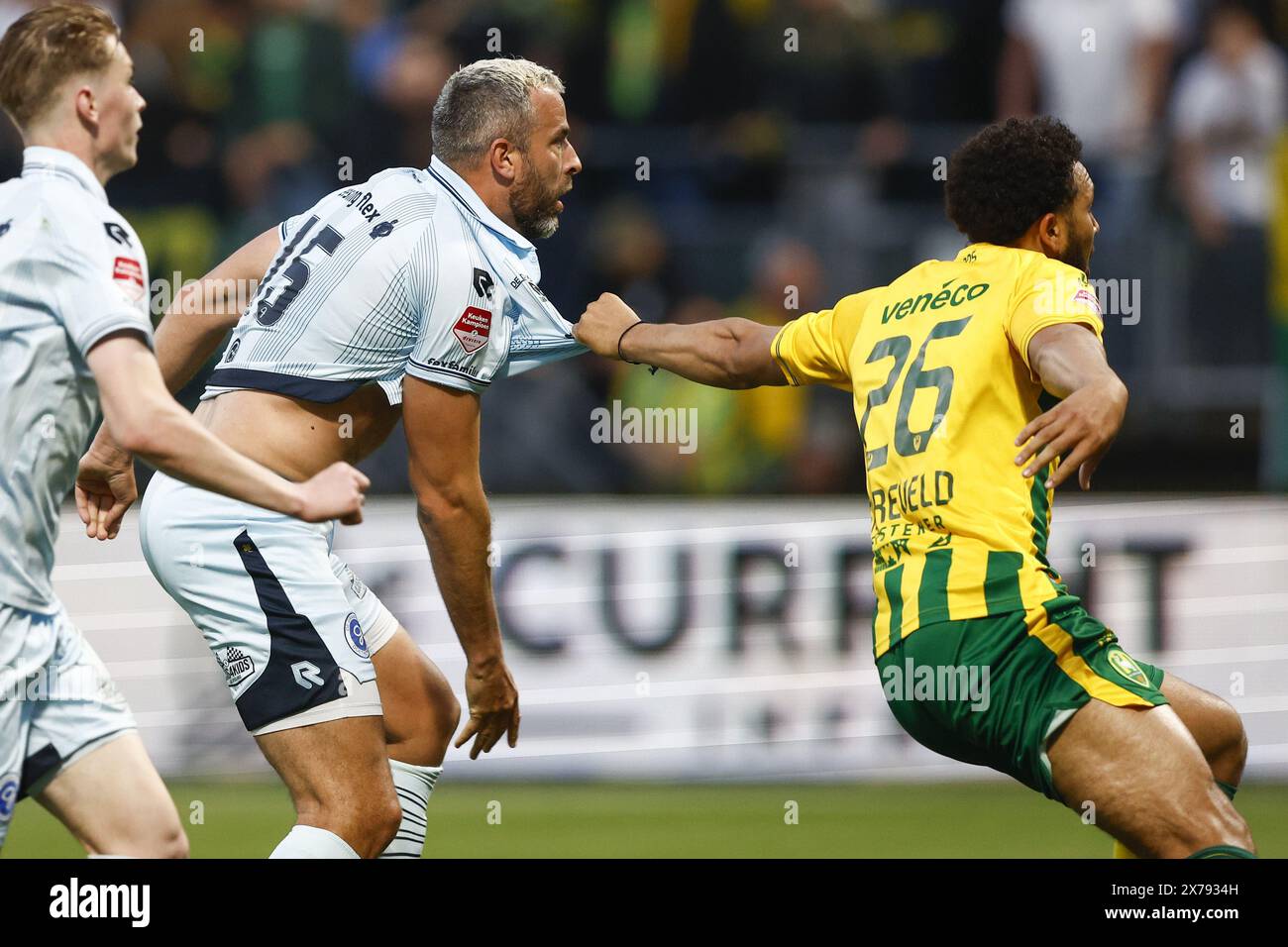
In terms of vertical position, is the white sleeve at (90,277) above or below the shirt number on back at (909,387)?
above

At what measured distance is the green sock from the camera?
4062 millimetres

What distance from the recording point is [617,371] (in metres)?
10.1

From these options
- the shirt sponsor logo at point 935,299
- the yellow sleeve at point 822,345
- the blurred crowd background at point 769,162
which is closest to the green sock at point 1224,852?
the shirt sponsor logo at point 935,299

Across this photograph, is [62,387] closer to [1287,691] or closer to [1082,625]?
[1082,625]

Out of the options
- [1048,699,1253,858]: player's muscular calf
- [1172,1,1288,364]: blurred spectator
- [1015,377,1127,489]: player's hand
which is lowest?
[1048,699,1253,858]: player's muscular calf

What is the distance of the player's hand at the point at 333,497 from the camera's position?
380cm

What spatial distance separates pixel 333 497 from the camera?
12.5 ft

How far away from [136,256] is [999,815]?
5.51 m

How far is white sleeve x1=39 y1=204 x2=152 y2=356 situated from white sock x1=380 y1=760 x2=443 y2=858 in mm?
1850

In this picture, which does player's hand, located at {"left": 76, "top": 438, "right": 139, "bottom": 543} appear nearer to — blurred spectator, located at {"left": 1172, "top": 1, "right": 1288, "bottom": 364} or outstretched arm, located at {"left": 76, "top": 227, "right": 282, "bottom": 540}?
outstretched arm, located at {"left": 76, "top": 227, "right": 282, "bottom": 540}

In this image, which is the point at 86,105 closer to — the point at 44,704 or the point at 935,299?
the point at 44,704

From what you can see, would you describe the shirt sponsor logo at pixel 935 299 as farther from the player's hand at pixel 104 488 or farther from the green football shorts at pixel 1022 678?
the player's hand at pixel 104 488

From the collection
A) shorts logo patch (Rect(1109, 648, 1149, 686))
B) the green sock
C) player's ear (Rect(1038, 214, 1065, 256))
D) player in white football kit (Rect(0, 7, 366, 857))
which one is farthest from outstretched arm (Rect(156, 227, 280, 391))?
the green sock

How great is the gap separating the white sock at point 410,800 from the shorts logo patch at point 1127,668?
2065 millimetres
